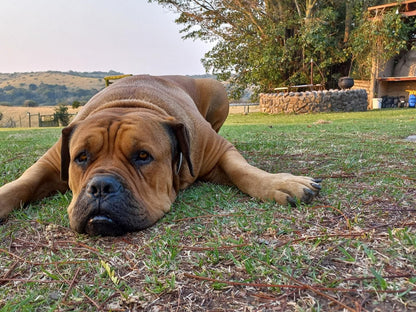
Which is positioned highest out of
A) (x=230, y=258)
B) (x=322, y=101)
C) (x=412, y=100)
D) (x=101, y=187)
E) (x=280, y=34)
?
(x=280, y=34)

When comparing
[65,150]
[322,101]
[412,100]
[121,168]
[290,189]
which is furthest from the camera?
[412,100]

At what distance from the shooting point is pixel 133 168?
2143mm

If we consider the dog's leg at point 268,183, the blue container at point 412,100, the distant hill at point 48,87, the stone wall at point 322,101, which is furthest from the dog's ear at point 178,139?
the distant hill at point 48,87

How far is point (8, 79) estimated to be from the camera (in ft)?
308

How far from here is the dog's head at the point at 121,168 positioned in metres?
1.83

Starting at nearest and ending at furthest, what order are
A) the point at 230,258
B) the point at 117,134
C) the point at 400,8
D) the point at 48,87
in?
the point at 230,258 < the point at 117,134 < the point at 400,8 < the point at 48,87

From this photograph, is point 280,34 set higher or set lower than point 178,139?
higher

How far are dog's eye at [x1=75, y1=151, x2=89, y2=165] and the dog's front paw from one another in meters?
1.19

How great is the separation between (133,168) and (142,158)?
0.33ft

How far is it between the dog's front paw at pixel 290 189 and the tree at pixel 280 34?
53.6ft

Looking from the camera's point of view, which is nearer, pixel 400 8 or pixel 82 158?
pixel 82 158

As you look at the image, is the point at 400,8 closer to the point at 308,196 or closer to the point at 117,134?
the point at 308,196

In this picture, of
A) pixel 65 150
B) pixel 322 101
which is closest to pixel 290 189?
pixel 65 150

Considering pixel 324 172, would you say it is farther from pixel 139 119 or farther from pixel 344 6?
pixel 344 6
